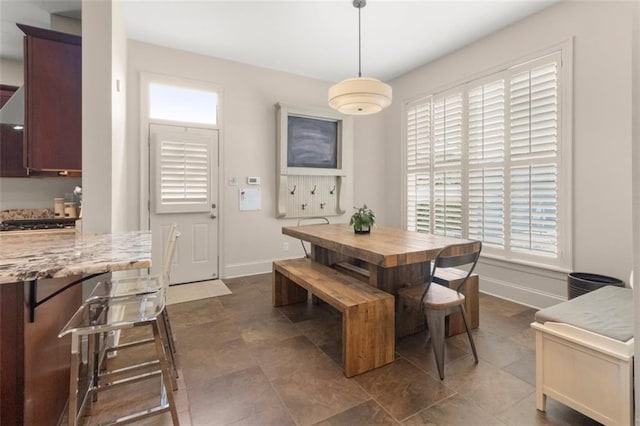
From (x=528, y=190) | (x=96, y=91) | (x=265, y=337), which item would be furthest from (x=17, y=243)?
(x=528, y=190)

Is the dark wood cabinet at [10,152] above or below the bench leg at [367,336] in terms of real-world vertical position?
above

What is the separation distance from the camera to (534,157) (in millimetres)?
3297

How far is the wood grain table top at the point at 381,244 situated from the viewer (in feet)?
6.96

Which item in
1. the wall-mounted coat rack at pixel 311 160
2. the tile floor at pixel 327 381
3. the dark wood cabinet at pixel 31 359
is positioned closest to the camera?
the dark wood cabinet at pixel 31 359

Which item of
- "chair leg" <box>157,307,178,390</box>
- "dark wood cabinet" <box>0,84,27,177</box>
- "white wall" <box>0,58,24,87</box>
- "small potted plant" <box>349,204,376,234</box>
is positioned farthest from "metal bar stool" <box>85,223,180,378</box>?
"white wall" <box>0,58,24,87</box>

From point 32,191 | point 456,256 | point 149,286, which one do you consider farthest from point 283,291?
point 32,191

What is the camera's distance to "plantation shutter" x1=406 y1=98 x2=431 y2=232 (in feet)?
15.2

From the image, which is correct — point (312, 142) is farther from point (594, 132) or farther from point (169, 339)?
point (169, 339)

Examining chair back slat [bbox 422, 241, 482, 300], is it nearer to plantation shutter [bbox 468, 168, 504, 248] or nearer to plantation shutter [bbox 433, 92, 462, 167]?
plantation shutter [bbox 468, 168, 504, 248]

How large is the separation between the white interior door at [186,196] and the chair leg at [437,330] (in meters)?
3.18

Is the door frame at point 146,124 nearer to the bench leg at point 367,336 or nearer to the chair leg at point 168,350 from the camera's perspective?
the chair leg at point 168,350

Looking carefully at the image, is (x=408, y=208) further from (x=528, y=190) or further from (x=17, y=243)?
(x=17, y=243)

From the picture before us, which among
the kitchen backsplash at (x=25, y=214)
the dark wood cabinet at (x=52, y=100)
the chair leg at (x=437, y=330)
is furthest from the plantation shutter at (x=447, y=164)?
the kitchen backsplash at (x=25, y=214)

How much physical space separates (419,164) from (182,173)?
352 centimetres
